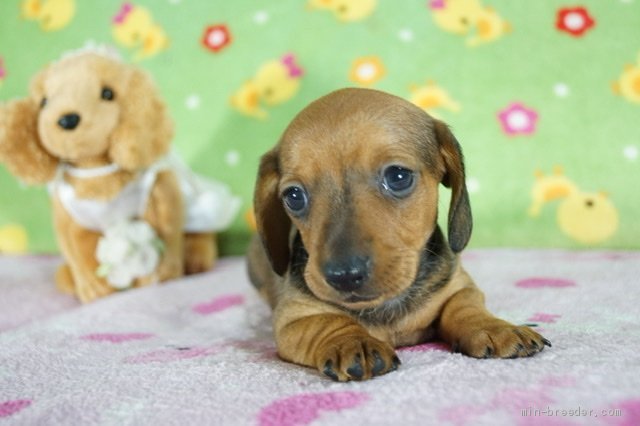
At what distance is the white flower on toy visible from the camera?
2.99 meters

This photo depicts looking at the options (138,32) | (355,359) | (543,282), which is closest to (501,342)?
(355,359)

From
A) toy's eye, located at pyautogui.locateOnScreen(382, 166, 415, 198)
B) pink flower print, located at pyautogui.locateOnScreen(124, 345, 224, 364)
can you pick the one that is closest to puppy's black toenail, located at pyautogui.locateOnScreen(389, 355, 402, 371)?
toy's eye, located at pyautogui.locateOnScreen(382, 166, 415, 198)

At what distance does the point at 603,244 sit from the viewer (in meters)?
3.46

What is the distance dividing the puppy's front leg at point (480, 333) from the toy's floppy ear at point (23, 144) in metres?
1.93

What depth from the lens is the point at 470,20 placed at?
3781 mm

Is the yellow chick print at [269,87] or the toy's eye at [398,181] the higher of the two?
the yellow chick print at [269,87]

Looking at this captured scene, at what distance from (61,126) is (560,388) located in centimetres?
229

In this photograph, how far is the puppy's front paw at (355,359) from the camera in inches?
61.6

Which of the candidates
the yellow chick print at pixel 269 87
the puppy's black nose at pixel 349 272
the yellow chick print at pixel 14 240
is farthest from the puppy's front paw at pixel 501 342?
the yellow chick print at pixel 14 240

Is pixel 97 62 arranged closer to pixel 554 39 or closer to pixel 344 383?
pixel 344 383

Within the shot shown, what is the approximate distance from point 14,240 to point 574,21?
358cm

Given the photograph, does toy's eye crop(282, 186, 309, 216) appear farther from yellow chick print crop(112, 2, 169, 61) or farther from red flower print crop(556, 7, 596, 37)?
yellow chick print crop(112, 2, 169, 61)

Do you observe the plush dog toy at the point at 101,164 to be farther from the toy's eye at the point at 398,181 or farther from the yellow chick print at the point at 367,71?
the toy's eye at the point at 398,181

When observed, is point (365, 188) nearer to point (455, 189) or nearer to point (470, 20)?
point (455, 189)
